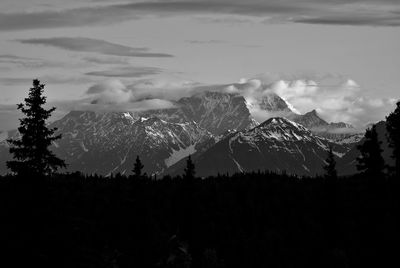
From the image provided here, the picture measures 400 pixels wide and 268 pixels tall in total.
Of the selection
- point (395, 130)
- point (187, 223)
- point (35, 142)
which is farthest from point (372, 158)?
point (187, 223)

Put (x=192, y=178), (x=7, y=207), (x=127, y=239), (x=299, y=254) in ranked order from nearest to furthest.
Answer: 1. (x=7, y=207)
2. (x=192, y=178)
3. (x=299, y=254)
4. (x=127, y=239)

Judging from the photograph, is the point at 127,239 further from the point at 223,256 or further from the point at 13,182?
the point at 13,182

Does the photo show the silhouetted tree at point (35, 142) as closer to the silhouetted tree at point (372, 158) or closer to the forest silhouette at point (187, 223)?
the forest silhouette at point (187, 223)

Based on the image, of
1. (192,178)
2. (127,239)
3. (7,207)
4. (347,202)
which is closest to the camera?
(7,207)

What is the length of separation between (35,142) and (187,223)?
80232mm

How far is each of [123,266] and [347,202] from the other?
153 ft

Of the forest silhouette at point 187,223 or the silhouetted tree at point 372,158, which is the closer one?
the forest silhouette at point 187,223

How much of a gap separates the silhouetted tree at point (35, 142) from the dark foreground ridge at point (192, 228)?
2.40 feet

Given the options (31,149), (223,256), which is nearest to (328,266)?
(223,256)

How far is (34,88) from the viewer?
122ft

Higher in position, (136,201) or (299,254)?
(136,201)

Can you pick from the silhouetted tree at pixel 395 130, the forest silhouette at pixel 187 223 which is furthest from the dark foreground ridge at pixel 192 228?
the silhouetted tree at pixel 395 130

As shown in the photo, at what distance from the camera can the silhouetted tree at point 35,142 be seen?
3600 cm

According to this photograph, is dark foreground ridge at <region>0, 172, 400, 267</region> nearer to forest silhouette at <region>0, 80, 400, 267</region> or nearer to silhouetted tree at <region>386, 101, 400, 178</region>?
forest silhouette at <region>0, 80, 400, 267</region>
